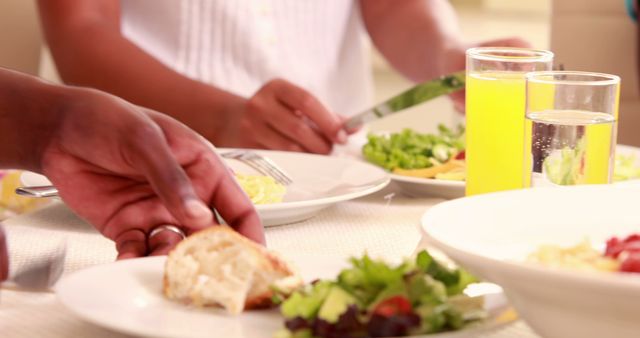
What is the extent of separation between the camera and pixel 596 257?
26.3 inches

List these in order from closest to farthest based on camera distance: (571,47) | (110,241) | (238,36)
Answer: (110,241) → (238,36) → (571,47)

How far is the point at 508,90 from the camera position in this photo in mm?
1153

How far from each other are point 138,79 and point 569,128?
45.0 inches

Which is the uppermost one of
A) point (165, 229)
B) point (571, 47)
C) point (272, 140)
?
point (165, 229)

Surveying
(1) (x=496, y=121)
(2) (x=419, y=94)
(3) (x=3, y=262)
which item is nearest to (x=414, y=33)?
(2) (x=419, y=94)

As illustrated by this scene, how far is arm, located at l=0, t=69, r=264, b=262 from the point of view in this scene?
904mm

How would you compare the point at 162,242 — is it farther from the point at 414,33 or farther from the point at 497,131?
the point at 414,33

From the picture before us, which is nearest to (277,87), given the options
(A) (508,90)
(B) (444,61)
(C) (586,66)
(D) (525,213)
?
(B) (444,61)

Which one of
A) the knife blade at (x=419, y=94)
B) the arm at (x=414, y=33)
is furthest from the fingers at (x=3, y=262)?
the arm at (x=414, y=33)

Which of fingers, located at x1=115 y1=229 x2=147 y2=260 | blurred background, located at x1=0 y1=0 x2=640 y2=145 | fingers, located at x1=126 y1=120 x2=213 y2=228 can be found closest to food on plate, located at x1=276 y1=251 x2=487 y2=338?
fingers, located at x1=126 y1=120 x2=213 y2=228

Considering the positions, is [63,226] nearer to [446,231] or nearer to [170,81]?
[446,231]

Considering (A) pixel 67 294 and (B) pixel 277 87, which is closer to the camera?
(A) pixel 67 294

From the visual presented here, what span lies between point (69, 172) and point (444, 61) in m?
1.15

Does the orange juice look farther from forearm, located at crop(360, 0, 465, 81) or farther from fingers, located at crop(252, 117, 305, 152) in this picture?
forearm, located at crop(360, 0, 465, 81)
